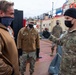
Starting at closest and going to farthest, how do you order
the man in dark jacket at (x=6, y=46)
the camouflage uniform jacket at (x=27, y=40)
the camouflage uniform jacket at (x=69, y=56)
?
the man in dark jacket at (x=6, y=46) < the camouflage uniform jacket at (x=69, y=56) < the camouflage uniform jacket at (x=27, y=40)

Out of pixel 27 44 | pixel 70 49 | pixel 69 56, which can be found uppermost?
pixel 70 49

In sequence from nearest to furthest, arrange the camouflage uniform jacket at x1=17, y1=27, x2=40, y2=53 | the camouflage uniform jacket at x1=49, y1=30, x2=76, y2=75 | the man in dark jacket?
the man in dark jacket < the camouflage uniform jacket at x1=49, y1=30, x2=76, y2=75 < the camouflage uniform jacket at x1=17, y1=27, x2=40, y2=53

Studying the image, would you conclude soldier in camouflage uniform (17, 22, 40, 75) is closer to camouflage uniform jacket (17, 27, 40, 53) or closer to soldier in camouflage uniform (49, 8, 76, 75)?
camouflage uniform jacket (17, 27, 40, 53)

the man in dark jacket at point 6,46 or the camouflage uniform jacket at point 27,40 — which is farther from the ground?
the man in dark jacket at point 6,46

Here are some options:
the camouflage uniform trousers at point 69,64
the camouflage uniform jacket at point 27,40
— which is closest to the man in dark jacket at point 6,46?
the camouflage uniform trousers at point 69,64

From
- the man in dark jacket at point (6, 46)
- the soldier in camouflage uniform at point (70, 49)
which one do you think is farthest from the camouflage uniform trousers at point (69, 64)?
the man in dark jacket at point (6, 46)

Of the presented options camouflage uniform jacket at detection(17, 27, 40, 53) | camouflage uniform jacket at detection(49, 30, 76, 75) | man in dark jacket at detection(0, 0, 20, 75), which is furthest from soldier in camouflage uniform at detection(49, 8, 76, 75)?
camouflage uniform jacket at detection(17, 27, 40, 53)

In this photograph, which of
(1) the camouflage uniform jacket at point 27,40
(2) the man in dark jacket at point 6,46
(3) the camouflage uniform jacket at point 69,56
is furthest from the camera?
(1) the camouflage uniform jacket at point 27,40

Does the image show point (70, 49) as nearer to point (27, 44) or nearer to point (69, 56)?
point (69, 56)

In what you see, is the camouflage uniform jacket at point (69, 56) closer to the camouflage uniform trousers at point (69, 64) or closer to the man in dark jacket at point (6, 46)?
the camouflage uniform trousers at point (69, 64)

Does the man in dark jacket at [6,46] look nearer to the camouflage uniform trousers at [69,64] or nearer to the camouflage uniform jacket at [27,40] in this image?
the camouflage uniform trousers at [69,64]

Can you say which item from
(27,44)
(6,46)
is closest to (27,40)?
(27,44)

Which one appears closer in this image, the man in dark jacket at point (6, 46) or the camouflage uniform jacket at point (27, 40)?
the man in dark jacket at point (6, 46)

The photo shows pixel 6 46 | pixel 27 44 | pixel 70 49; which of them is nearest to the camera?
pixel 6 46
